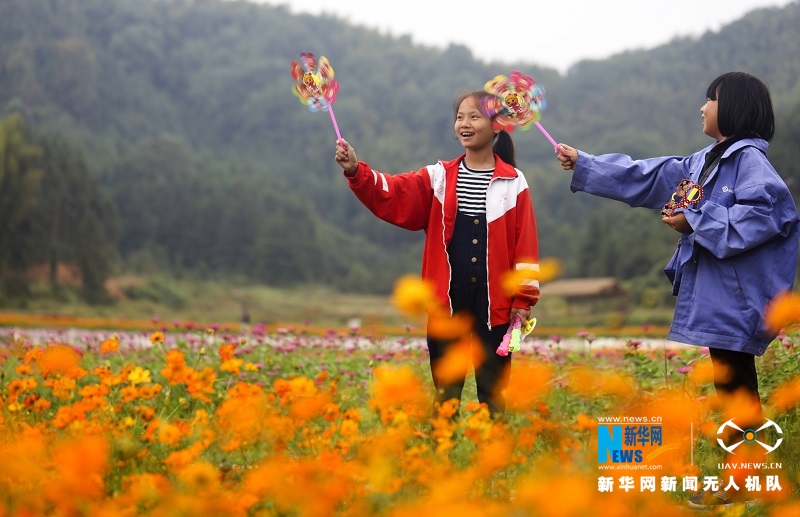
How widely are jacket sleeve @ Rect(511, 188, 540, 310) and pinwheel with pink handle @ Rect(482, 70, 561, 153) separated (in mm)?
299

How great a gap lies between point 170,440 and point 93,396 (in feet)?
1.88

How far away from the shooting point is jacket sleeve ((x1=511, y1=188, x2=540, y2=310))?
384cm

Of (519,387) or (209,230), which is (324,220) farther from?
(519,387)

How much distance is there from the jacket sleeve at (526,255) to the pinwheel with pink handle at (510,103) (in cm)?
30

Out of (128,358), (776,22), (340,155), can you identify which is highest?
(776,22)

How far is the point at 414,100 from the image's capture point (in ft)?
233

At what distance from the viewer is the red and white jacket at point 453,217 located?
12.7 ft

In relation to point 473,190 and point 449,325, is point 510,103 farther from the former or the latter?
point 449,325

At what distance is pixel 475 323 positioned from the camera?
12.8 feet

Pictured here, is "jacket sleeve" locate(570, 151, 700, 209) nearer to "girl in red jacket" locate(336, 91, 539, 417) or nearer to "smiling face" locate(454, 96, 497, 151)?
"girl in red jacket" locate(336, 91, 539, 417)

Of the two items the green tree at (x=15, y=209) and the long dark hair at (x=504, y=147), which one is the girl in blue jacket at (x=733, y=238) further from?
the green tree at (x=15, y=209)

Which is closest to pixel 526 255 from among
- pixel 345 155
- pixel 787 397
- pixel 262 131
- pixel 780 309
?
pixel 345 155

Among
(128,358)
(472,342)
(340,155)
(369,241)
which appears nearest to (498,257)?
(472,342)

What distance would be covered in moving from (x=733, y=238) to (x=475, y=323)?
1.13m
